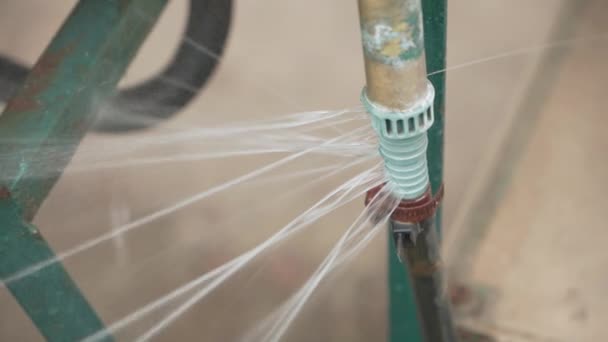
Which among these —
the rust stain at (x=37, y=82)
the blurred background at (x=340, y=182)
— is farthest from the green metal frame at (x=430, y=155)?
the rust stain at (x=37, y=82)

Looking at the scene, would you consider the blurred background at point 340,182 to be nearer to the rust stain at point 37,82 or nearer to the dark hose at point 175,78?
the dark hose at point 175,78

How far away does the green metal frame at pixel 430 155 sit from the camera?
0.75 metres

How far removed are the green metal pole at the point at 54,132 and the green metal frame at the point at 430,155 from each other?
11.6 inches

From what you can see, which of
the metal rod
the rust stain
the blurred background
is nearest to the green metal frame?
the metal rod

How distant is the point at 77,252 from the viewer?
156cm

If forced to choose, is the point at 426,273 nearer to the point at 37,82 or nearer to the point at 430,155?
the point at 430,155

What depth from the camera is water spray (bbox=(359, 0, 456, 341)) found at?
0.49 meters

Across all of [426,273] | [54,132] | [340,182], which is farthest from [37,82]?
[340,182]

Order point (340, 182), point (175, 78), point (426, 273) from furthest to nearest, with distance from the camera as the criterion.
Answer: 1. point (340, 182)
2. point (175, 78)
3. point (426, 273)

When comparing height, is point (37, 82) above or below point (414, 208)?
above

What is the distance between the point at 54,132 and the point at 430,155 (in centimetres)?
47

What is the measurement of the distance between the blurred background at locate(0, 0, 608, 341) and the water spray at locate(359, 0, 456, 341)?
81 cm

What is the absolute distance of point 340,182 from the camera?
160 cm

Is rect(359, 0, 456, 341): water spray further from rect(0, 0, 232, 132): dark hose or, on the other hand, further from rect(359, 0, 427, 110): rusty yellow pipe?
rect(0, 0, 232, 132): dark hose
